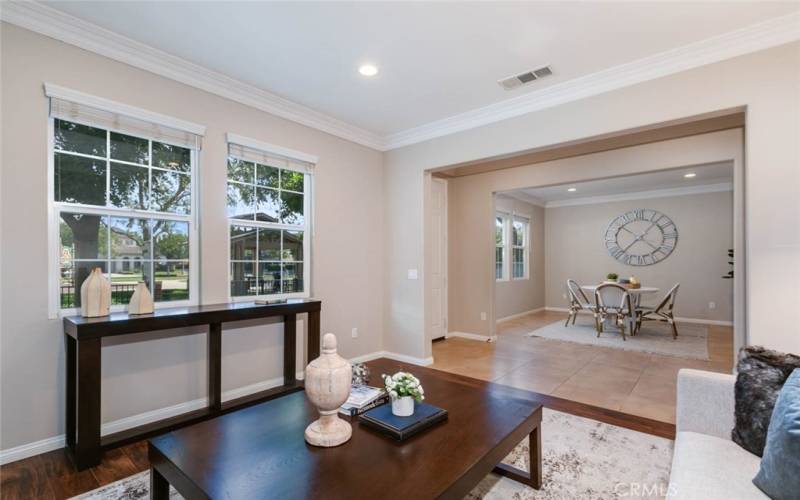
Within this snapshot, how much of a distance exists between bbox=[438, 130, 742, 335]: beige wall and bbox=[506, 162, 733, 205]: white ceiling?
716 mm

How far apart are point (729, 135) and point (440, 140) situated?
3067 millimetres

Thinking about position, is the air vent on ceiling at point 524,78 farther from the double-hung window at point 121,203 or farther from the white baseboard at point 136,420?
the white baseboard at point 136,420

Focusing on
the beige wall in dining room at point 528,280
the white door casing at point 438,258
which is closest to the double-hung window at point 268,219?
the white door casing at point 438,258

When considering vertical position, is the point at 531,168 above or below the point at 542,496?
above

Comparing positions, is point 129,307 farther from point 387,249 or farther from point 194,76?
point 387,249

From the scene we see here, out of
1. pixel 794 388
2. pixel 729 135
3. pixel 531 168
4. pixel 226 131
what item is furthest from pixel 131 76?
pixel 729 135

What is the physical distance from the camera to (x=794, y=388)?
1.42 meters

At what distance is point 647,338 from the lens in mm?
6090

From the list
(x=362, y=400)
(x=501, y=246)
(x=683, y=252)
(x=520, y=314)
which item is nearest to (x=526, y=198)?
(x=501, y=246)

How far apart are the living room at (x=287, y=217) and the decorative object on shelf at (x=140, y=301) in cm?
1

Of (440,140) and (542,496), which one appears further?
(440,140)

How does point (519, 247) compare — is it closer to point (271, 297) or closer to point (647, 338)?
point (647, 338)

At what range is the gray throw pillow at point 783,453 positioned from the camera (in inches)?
48.1

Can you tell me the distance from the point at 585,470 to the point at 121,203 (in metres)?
3.62
